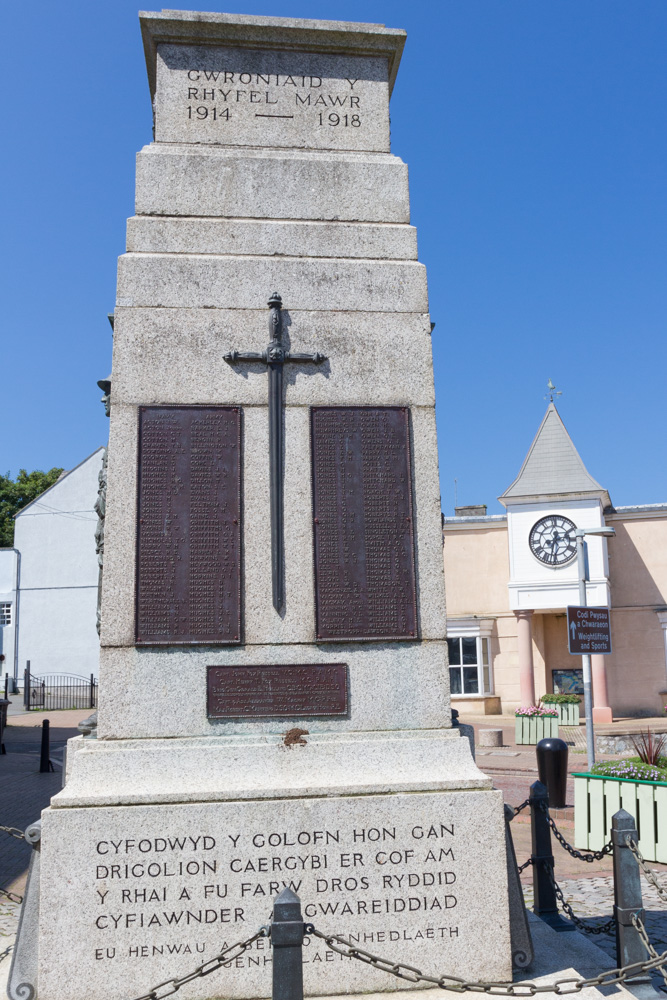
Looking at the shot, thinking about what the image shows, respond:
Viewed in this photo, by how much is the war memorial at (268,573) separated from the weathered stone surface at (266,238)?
0.06 feet

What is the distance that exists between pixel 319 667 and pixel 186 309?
8.60 ft

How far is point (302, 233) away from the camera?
6465 millimetres

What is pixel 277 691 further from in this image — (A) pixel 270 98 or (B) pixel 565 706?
(B) pixel 565 706

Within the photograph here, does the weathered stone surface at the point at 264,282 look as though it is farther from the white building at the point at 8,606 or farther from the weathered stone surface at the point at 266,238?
the white building at the point at 8,606

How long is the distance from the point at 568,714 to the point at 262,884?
2609 centimetres

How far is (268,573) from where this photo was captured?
5938 mm

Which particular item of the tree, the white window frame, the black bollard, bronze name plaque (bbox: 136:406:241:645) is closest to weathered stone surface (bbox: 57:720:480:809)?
bronze name plaque (bbox: 136:406:241:645)

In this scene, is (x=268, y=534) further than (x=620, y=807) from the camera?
No

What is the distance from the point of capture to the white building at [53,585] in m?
41.9

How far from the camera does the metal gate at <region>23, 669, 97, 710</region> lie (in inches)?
1455

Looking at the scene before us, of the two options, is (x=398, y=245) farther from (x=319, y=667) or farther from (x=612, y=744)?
(x=612, y=744)

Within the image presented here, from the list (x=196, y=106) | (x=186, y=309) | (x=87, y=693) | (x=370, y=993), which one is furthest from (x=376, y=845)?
(x=87, y=693)

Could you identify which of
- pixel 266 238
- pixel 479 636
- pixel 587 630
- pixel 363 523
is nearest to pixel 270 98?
pixel 266 238

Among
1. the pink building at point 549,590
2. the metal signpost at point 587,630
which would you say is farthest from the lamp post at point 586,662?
the pink building at point 549,590
